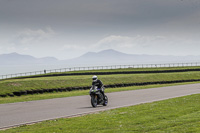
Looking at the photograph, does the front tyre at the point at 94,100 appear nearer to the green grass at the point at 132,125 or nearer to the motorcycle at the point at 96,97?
the motorcycle at the point at 96,97

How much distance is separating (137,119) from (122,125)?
4.30 ft

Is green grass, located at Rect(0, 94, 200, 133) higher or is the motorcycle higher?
the motorcycle

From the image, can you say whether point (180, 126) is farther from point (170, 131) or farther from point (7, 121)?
point (7, 121)

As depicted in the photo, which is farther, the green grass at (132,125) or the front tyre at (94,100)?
the front tyre at (94,100)

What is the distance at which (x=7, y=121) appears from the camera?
13.7m

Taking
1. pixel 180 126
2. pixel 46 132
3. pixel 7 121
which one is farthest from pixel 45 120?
pixel 180 126

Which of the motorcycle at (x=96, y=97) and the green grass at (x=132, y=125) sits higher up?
the motorcycle at (x=96, y=97)

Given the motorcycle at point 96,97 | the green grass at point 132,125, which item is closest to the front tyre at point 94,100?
the motorcycle at point 96,97

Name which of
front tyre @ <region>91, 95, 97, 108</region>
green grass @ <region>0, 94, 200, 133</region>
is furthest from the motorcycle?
green grass @ <region>0, 94, 200, 133</region>

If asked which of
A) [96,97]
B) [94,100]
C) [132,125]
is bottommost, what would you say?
[132,125]

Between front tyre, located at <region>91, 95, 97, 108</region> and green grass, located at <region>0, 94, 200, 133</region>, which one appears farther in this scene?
front tyre, located at <region>91, 95, 97, 108</region>

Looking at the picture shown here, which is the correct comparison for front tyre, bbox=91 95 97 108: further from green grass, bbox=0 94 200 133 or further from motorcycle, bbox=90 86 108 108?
green grass, bbox=0 94 200 133

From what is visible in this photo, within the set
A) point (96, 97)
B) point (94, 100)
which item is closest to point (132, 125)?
point (94, 100)

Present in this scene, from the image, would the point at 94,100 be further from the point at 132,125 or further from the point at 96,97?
the point at 132,125
